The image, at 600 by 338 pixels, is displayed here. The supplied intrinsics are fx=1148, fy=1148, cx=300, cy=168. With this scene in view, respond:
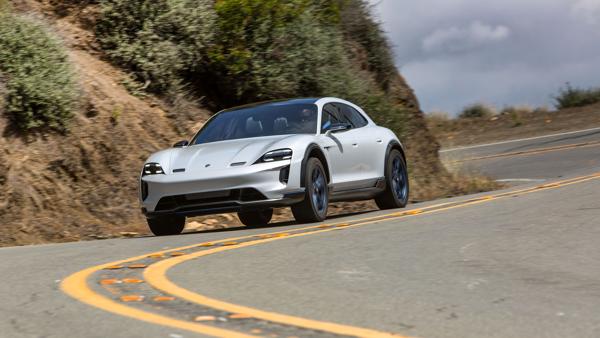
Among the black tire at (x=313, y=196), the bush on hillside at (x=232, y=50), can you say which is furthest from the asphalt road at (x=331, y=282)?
the bush on hillside at (x=232, y=50)

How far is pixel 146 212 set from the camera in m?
12.4

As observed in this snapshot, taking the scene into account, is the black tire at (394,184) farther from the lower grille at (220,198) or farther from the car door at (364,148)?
→ the lower grille at (220,198)

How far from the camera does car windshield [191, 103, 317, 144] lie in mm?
13266

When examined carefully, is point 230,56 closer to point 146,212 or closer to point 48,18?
point 48,18

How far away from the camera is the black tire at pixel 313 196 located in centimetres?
1237

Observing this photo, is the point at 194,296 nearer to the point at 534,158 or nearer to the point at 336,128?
the point at 336,128

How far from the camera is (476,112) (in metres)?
48.9

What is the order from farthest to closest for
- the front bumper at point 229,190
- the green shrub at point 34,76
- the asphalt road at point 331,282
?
the green shrub at point 34,76 < the front bumper at point 229,190 < the asphalt road at point 331,282

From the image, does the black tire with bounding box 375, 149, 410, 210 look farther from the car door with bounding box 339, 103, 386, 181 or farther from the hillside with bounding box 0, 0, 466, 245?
the hillside with bounding box 0, 0, 466, 245

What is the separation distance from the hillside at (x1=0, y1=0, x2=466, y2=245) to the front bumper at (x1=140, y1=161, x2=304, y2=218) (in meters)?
2.18

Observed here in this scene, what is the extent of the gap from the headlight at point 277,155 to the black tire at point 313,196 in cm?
27

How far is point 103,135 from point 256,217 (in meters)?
2.60

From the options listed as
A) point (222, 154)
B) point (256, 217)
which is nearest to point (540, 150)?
point (256, 217)

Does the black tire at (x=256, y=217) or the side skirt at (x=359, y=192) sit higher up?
the side skirt at (x=359, y=192)
